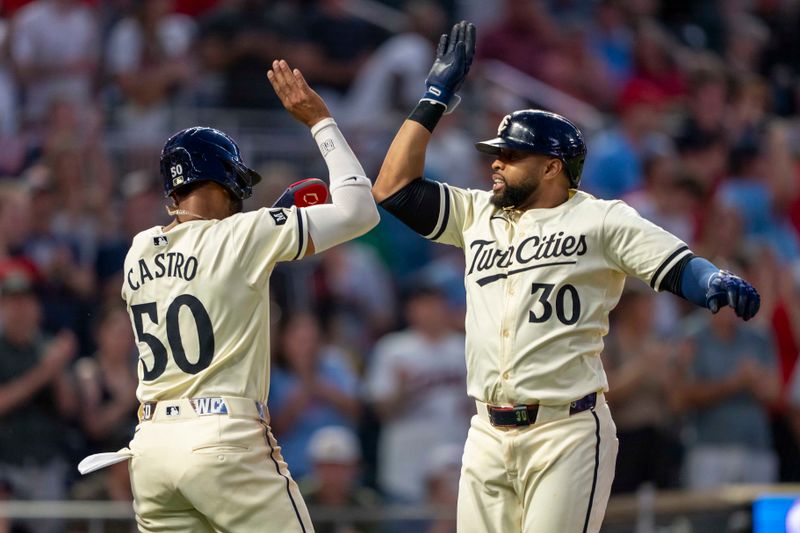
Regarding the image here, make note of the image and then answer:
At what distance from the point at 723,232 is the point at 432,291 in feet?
8.82

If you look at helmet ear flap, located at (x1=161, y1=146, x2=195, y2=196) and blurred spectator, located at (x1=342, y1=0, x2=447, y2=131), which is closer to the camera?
helmet ear flap, located at (x1=161, y1=146, x2=195, y2=196)

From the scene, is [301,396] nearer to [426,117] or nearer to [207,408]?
[426,117]

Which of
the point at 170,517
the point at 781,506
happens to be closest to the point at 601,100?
the point at 781,506

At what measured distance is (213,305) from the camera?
5.56 metres

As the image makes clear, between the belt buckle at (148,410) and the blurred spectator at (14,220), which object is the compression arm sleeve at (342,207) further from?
the blurred spectator at (14,220)

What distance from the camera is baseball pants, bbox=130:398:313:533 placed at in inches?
213

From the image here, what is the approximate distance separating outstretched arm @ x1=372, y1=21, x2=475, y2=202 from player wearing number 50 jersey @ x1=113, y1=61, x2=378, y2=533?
37cm

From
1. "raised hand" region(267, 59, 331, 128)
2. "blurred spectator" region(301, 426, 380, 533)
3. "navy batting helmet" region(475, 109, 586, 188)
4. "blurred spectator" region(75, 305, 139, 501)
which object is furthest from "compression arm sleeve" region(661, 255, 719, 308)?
"blurred spectator" region(75, 305, 139, 501)

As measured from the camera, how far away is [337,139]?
19.5ft

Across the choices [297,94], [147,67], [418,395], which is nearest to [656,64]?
[147,67]

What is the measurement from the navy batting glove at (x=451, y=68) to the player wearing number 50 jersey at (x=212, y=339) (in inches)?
24.9

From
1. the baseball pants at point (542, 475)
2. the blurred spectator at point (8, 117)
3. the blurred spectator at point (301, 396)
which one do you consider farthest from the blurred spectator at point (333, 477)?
the baseball pants at point (542, 475)

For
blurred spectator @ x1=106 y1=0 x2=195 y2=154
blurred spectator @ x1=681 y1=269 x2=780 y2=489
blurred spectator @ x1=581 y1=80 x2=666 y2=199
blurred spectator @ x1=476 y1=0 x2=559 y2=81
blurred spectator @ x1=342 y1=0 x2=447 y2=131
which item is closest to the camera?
blurred spectator @ x1=681 y1=269 x2=780 y2=489

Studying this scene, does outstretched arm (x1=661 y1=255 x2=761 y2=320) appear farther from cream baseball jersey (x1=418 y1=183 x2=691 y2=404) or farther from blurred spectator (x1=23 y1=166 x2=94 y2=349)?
blurred spectator (x1=23 y1=166 x2=94 y2=349)
